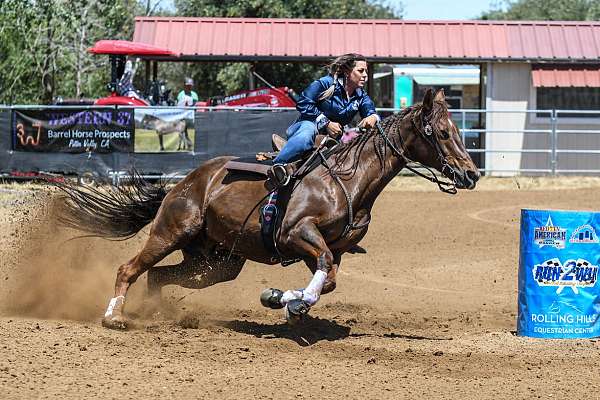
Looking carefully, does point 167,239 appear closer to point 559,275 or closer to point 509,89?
point 559,275

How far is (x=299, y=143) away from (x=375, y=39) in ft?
53.3

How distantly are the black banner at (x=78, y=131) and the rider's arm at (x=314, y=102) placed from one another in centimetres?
1084

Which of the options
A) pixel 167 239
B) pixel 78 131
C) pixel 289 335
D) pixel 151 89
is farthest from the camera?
pixel 151 89

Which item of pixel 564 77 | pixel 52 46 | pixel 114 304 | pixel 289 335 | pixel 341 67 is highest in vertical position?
pixel 52 46

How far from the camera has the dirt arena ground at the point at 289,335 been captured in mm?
6395

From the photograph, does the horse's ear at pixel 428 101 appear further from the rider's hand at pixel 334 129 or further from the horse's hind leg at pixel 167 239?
the horse's hind leg at pixel 167 239

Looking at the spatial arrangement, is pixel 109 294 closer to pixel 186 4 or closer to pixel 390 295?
pixel 390 295

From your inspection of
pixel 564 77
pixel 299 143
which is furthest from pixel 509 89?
pixel 299 143

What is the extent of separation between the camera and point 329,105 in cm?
823

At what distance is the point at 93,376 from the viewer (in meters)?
6.46

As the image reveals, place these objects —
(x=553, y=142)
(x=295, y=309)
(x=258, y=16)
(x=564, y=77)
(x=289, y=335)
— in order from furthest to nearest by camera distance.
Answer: (x=258, y=16) < (x=564, y=77) < (x=553, y=142) < (x=289, y=335) < (x=295, y=309)

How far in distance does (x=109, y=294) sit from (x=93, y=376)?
329cm

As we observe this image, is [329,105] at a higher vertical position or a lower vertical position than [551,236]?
higher

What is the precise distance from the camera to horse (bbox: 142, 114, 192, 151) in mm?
18609
